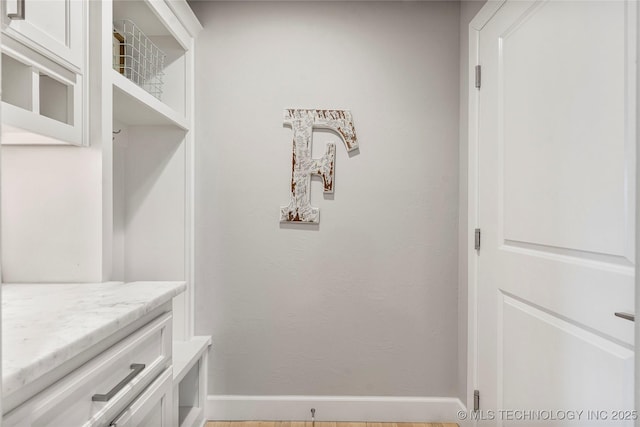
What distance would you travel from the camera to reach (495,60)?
6.05 feet

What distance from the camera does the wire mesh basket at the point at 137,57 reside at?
182 centimetres

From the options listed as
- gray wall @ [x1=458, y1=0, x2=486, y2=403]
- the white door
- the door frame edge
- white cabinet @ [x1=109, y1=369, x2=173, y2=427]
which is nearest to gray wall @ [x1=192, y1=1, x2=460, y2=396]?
gray wall @ [x1=458, y1=0, x2=486, y2=403]

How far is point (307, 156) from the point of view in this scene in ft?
7.30

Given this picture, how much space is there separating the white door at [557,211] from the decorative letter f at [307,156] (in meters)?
0.69

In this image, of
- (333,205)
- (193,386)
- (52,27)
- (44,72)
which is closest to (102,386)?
(44,72)

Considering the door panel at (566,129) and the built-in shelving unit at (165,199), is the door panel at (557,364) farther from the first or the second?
the built-in shelving unit at (165,199)

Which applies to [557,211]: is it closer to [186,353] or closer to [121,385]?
[121,385]

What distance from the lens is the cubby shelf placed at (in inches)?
59.4

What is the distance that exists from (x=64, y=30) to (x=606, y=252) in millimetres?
1694

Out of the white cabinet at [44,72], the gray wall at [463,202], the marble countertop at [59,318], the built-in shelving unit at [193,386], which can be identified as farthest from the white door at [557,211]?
the white cabinet at [44,72]

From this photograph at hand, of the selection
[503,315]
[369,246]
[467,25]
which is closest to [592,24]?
[467,25]

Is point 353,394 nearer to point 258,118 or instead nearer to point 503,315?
point 503,315

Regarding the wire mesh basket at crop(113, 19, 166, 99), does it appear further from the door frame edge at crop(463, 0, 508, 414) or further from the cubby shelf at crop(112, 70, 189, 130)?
the door frame edge at crop(463, 0, 508, 414)

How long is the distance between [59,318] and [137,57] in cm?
149
